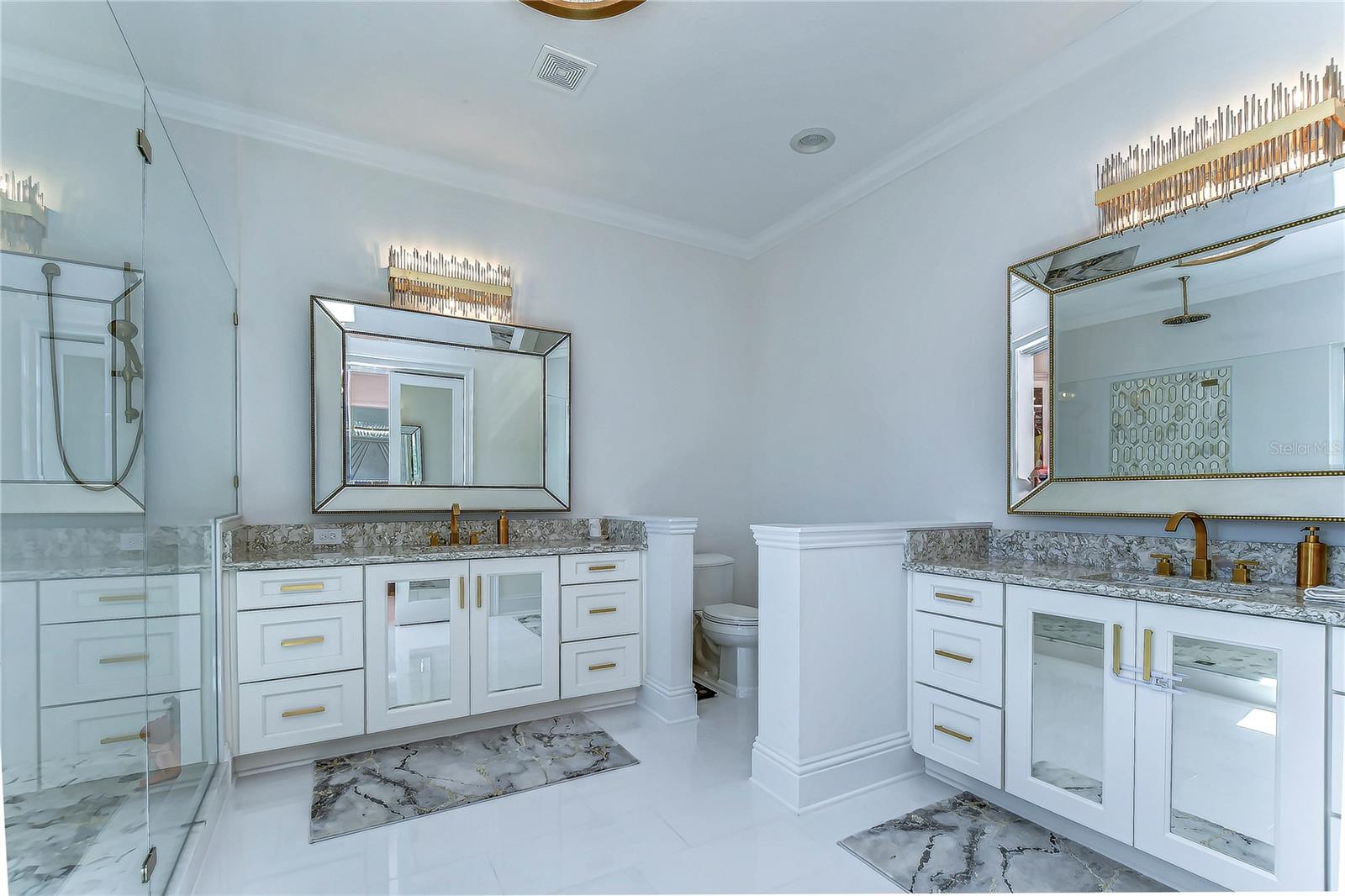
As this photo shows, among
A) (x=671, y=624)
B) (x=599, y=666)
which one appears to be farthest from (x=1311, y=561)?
(x=599, y=666)

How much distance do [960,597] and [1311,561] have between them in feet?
3.09

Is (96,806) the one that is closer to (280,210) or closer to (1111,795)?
(1111,795)

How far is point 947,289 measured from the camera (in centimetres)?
306

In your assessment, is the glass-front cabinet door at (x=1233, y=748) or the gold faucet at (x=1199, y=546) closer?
the glass-front cabinet door at (x=1233, y=748)

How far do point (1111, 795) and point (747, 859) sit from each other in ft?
3.50

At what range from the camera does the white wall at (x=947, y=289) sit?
217cm

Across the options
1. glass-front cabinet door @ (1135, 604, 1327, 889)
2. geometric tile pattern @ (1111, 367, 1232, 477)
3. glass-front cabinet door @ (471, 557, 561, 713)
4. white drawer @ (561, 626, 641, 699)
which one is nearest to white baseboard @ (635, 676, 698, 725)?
white drawer @ (561, 626, 641, 699)

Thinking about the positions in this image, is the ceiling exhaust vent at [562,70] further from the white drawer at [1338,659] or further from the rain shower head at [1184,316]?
the white drawer at [1338,659]

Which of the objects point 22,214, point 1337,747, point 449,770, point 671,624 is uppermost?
point 22,214

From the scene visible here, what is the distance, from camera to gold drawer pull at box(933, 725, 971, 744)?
2.25 metres

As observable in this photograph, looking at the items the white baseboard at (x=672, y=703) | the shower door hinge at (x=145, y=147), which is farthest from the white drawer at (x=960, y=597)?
the shower door hinge at (x=145, y=147)

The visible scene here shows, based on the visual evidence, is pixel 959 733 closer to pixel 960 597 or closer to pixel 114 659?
pixel 960 597

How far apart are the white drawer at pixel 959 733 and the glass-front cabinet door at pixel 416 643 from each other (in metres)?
1.91

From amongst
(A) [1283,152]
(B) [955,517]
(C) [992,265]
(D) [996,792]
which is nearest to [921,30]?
(C) [992,265]
